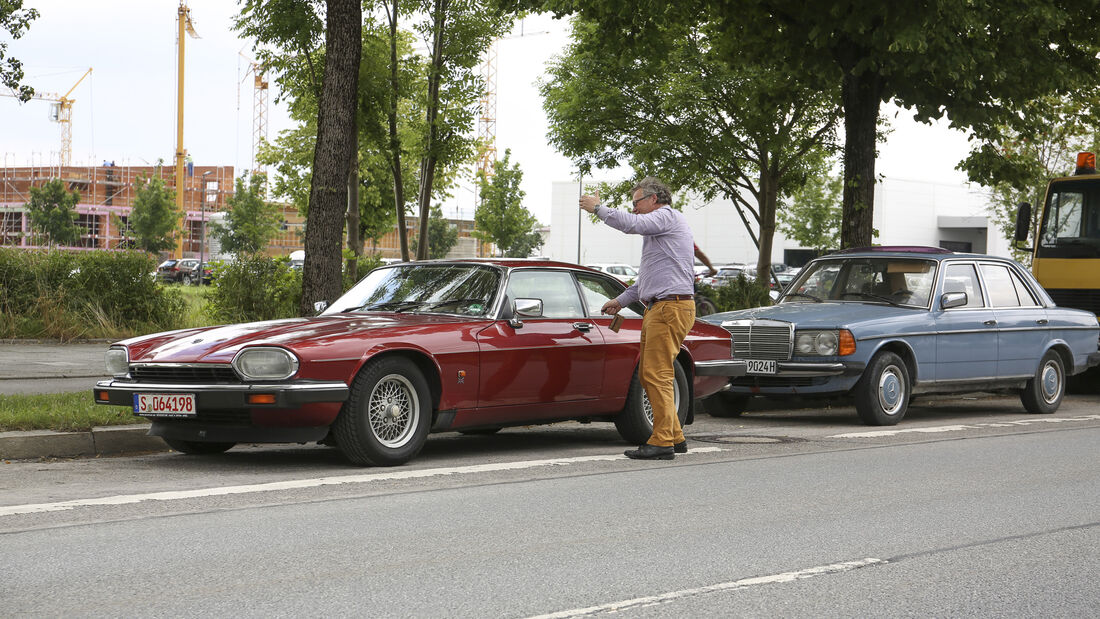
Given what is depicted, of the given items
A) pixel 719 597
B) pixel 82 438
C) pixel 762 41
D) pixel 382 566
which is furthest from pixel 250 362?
pixel 762 41

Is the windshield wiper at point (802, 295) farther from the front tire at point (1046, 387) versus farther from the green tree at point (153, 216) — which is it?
the green tree at point (153, 216)

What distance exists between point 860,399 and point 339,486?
5853 mm

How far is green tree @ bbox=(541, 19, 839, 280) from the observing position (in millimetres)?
25938

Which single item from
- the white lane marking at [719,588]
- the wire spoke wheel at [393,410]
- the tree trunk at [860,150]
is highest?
the tree trunk at [860,150]

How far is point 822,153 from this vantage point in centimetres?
2864

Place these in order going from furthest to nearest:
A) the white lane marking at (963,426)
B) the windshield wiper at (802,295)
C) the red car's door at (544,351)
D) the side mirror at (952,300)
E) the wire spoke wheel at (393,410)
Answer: the windshield wiper at (802,295) < the side mirror at (952,300) < the white lane marking at (963,426) < the red car's door at (544,351) < the wire spoke wheel at (393,410)

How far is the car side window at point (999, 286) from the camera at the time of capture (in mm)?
12820

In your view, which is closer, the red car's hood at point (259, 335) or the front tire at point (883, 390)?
the red car's hood at point (259, 335)

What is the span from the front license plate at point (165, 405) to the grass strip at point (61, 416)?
0.91m

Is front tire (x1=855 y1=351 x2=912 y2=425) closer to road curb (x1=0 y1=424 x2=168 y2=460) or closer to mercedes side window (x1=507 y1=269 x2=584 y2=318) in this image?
mercedes side window (x1=507 y1=269 x2=584 y2=318)

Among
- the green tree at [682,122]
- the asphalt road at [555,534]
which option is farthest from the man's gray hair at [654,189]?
the green tree at [682,122]

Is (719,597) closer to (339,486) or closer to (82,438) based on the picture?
(339,486)

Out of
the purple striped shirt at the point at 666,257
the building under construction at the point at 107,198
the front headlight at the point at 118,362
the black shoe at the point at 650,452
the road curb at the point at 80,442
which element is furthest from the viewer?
the building under construction at the point at 107,198

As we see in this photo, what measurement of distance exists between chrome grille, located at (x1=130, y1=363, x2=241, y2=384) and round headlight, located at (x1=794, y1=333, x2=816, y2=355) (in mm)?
5780
